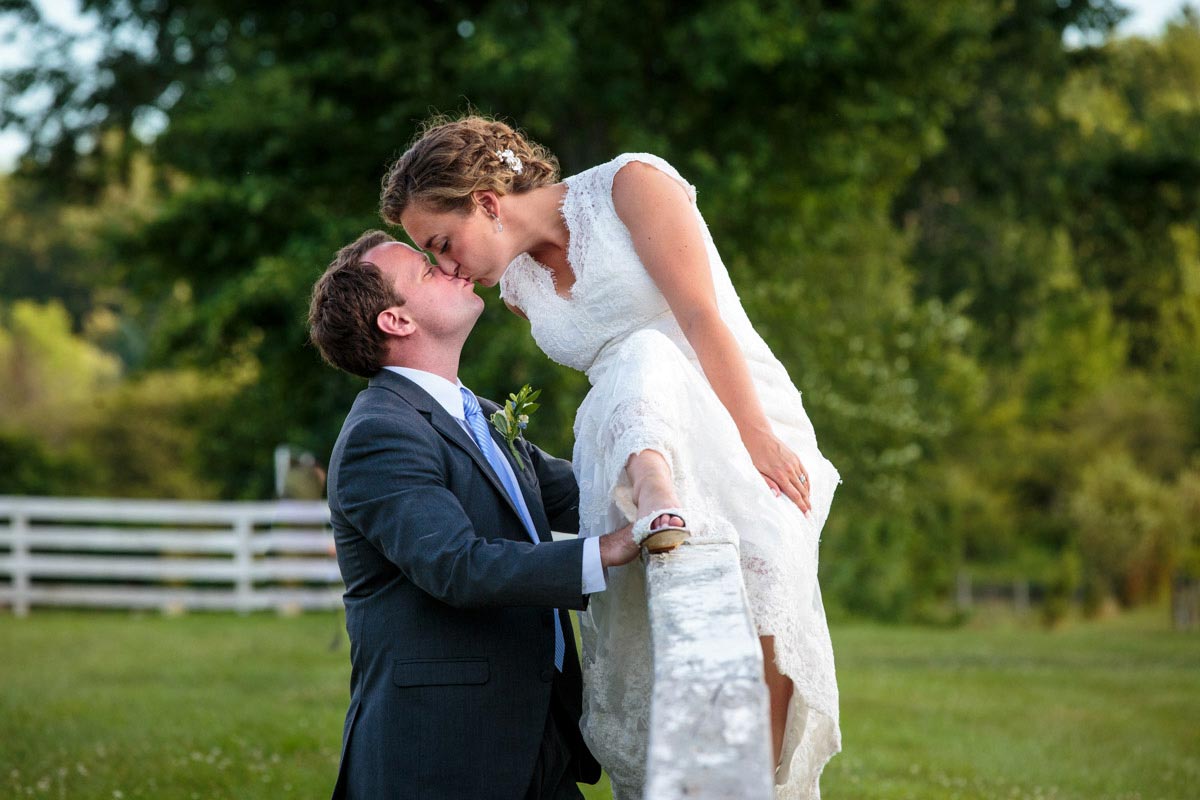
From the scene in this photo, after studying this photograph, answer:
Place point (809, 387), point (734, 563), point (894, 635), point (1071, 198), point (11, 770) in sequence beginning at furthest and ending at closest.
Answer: point (1071, 198)
point (809, 387)
point (894, 635)
point (11, 770)
point (734, 563)

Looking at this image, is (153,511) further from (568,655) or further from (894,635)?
(568,655)

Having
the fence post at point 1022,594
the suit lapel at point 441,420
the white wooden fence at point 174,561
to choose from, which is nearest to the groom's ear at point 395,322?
the suit lapel at point 441,420

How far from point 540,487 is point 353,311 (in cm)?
79

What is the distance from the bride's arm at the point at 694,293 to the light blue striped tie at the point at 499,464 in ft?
1.89

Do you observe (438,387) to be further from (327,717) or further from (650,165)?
(327,717)

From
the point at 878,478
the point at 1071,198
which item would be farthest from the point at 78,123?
the point at 1071,198

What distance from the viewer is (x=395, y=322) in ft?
10.8

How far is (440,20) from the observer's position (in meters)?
16.4

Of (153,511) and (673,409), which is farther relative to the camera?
(153,511)

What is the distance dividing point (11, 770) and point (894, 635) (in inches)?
459

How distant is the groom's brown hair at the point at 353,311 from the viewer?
3.27 m

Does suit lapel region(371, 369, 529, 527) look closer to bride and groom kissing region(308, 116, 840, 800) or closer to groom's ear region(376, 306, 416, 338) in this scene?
bride and groom kissing region(308, 116, 840, 800)

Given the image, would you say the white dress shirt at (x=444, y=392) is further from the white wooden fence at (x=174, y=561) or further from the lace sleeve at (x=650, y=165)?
the white wooden fence at (x=174, y=561)

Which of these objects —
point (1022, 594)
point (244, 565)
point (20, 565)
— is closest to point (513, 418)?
point (244, 565)
